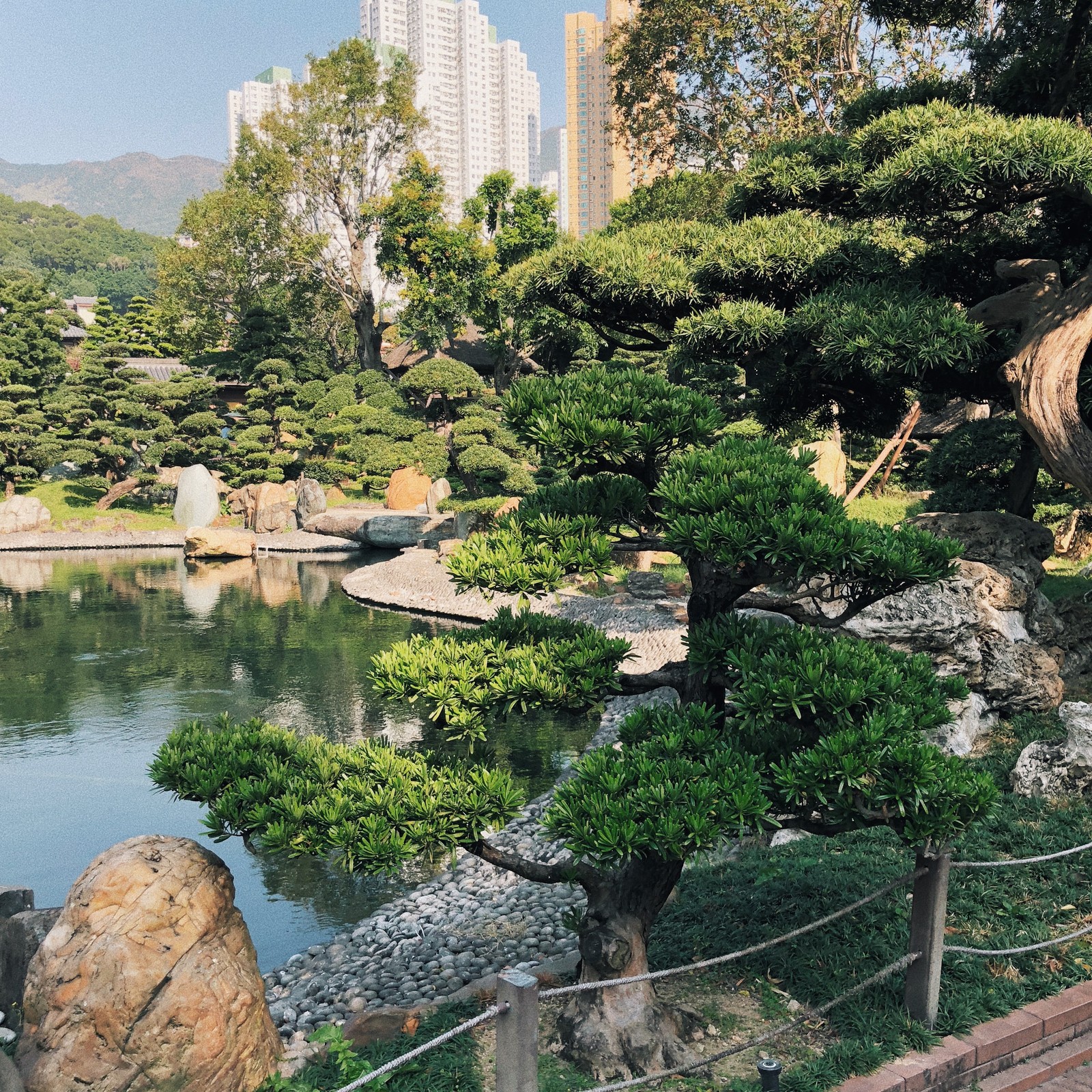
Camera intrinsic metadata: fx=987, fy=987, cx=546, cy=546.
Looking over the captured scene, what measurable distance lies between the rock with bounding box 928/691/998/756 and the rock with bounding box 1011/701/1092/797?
0.62 meters

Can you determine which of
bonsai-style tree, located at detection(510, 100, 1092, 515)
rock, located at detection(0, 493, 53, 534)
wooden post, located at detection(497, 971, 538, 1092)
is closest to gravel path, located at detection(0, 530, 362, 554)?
rock, located at detection(0, 493, 53, 534)

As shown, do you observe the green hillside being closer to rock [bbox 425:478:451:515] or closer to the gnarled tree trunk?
rock [bbox 425:478:451:515]

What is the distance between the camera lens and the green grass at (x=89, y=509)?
24.0m

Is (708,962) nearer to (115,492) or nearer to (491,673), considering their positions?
(491,673)

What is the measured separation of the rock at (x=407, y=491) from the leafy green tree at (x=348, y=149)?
314 inches

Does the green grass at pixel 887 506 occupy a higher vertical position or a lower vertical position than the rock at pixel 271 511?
higher

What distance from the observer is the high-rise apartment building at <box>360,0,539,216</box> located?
4405 inches

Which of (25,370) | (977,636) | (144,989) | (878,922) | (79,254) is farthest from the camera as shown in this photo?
(79,254)

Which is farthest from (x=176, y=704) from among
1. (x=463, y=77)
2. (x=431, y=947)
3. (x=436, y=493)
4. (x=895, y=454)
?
(x=463, y=77)

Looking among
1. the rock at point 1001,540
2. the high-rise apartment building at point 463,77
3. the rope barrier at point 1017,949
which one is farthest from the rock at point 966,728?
the high-rise apartment building at point 463,77

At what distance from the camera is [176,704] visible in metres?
11.1

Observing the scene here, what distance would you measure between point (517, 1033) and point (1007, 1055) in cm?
205

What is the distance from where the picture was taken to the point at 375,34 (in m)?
114

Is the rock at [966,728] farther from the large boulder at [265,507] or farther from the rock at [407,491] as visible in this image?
the large boulder at [265,507]
